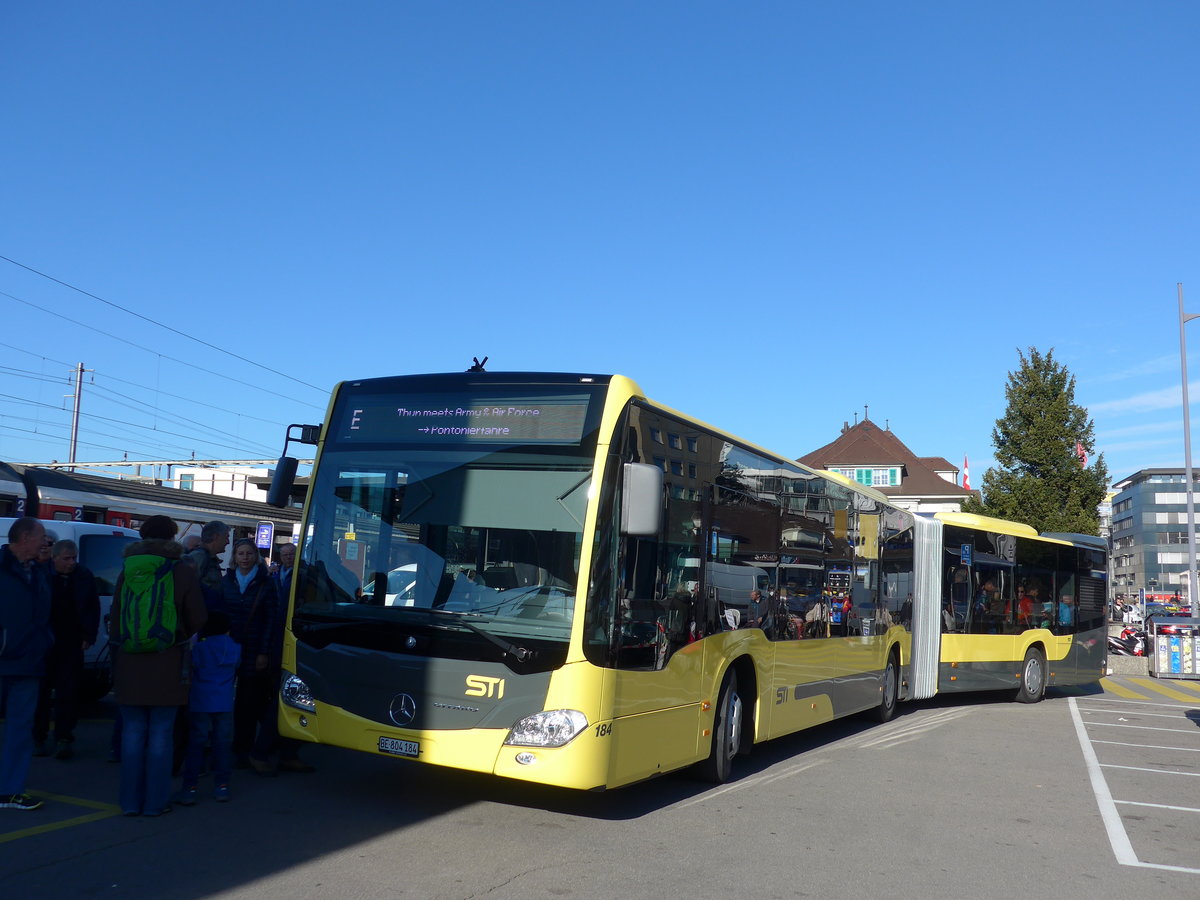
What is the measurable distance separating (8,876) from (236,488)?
65.4 m

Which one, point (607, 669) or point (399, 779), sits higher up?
point (607, 669)

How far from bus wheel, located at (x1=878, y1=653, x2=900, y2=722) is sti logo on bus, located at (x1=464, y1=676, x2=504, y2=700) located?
8536 mm

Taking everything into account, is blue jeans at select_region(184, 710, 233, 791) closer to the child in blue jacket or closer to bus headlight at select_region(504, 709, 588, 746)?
the child in blue jacket

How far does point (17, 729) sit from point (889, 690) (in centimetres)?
1090

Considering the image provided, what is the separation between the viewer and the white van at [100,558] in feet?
37.1

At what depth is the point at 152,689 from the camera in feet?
22.0

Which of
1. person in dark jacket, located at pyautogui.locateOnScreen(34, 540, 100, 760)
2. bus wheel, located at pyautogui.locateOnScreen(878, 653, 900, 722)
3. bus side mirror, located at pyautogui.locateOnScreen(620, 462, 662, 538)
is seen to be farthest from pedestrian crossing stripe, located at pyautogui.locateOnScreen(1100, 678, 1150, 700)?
person in dark jacket, located at pyautogui.locateOnScreen(34, 540, 100, 760)

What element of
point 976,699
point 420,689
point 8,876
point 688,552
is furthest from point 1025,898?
point 976,699

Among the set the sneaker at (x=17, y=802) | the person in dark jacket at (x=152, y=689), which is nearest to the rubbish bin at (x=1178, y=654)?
the person in dark jacket at (x=152, y=689)

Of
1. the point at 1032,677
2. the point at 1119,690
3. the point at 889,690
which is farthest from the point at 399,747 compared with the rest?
the point at 1119,690

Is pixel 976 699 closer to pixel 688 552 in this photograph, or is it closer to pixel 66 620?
pixel 688 552

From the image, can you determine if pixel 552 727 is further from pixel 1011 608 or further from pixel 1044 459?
pixel 1044 459

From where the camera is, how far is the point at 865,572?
514 inches

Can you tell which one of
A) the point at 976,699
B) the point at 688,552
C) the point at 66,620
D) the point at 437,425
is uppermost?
the point at 437,425
